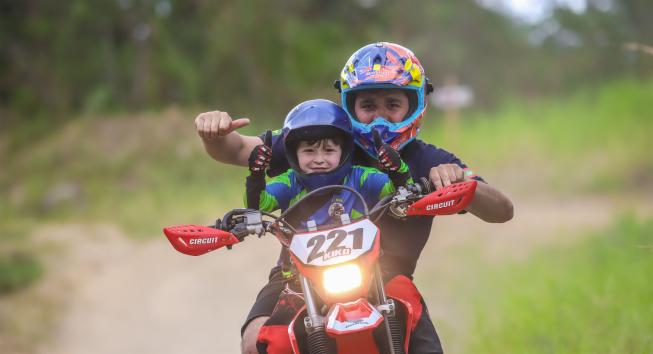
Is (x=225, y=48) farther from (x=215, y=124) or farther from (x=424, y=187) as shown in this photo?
(x=424, y=187)

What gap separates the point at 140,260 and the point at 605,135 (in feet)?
28.8

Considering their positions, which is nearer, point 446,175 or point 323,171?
point 446,175

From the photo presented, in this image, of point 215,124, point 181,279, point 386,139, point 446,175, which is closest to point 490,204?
point 446,175

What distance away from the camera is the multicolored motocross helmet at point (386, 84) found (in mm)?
3738

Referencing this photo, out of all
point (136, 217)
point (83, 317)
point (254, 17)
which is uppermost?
point (254, 17)

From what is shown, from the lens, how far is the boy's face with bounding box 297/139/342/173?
137 inches

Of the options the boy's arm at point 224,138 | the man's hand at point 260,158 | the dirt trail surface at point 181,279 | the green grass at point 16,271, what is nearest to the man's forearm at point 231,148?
the boy's arm at point 224,138

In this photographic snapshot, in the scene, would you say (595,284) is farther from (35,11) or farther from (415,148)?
(35,11)

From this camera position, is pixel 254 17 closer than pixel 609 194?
No

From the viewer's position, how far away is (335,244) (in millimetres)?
3066

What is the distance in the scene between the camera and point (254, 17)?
1822 cm

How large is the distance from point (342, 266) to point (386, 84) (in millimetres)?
1060

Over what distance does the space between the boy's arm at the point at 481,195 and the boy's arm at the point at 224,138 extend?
2.72 ft

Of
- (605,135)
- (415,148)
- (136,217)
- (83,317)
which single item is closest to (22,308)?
(83,317)
